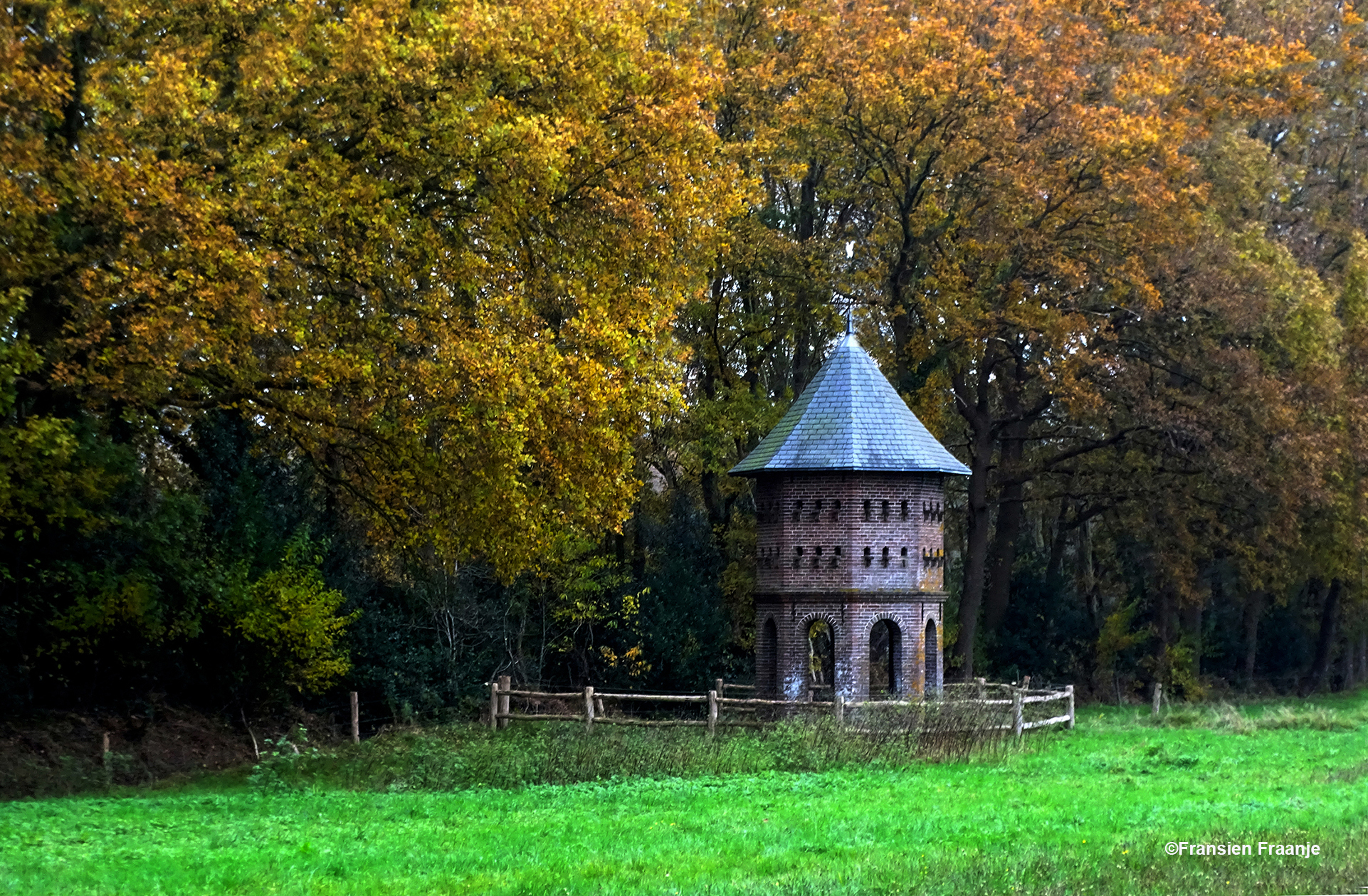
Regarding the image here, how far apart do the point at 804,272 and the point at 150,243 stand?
685 inches

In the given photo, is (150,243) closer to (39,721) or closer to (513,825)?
(513,825)

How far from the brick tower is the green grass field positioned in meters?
4.29

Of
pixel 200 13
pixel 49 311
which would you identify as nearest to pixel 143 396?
pixel 49 311

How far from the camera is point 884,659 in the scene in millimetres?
32906

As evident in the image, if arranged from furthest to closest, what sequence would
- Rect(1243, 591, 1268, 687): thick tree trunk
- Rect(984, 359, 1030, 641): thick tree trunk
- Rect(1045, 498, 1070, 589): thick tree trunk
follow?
1. Rect(1243, 591, 1268, 687): thick tree trunk
2. Rect(1045, 498, 1070, 589): thick tree trunk
3. Rect(984, 359, 1030, 641): thick tree trunk

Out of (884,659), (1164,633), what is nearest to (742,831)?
(884,659)

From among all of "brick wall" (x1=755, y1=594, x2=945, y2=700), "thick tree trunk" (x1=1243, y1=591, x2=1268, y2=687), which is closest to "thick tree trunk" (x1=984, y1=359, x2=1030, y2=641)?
"brick wall" (x1=755, y1=594, x2=945, y2=700)

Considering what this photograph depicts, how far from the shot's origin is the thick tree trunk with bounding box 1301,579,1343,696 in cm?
4478

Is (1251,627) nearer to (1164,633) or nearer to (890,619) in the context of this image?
(1164,633)

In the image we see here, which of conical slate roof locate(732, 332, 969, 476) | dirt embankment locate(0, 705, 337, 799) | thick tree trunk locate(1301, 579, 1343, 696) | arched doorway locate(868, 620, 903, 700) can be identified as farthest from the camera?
thick tree trunk locate(1301, 579, 1343, 696)

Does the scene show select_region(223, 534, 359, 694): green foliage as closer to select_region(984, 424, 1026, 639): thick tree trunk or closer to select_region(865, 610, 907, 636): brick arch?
select_region(865, 610, 907, 636): brick arch

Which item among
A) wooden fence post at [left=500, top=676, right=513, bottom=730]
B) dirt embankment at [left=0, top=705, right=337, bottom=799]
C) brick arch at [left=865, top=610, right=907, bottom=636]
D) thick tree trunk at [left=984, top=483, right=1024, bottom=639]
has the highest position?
thick tree trunk at [left=984, top=483, right=1024, bottom=639]

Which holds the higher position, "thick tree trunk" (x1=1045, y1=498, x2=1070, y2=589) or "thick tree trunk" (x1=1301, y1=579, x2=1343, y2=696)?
"thick tree trunk" (x1=1045, y1=498, x2=1070, y2=589)

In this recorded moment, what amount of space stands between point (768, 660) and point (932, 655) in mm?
3082
